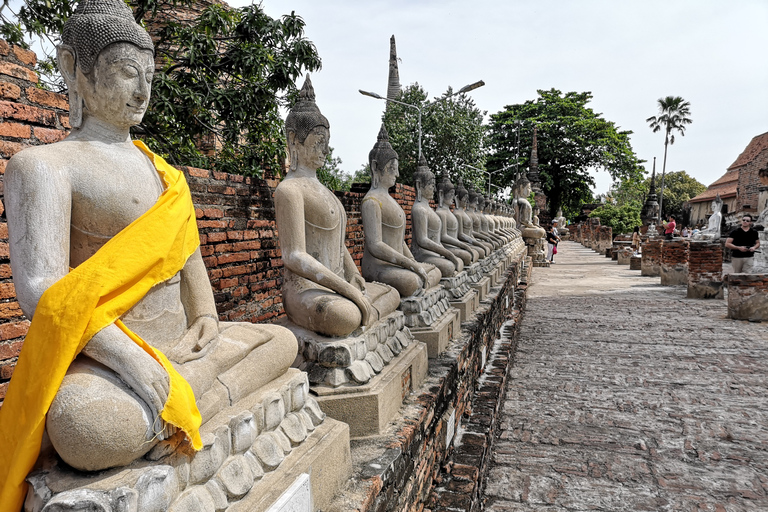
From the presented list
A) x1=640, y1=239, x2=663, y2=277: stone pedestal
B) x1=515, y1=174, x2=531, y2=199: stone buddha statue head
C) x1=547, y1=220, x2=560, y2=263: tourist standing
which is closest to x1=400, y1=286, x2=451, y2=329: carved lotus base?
x1=640, y1=239, x2=663, y2=277: stone pedestal

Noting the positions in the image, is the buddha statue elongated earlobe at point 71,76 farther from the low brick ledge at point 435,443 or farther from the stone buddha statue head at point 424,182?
the stone buddha statue head at point 424,182

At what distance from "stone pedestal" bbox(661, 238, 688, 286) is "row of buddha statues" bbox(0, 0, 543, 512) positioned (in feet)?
42.4

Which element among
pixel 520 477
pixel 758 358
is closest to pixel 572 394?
pixel 520 477

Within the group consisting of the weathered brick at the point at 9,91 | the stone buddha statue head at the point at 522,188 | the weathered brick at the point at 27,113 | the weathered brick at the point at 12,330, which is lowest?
the weathered brick at the point at 12,330

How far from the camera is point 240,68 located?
20.1ft

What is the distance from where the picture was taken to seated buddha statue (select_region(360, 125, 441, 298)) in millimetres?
3872

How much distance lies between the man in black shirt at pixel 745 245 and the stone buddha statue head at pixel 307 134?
911cm

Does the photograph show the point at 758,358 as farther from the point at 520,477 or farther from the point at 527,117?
the point at 527,117

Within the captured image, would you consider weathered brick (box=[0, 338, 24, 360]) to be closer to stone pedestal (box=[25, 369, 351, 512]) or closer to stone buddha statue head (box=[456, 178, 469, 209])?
stone pedestal (box=[25, 369, 351, 512])

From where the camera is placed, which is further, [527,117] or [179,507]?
[527,117]

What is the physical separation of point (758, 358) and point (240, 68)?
6.92 metres

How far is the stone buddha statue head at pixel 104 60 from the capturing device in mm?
1608

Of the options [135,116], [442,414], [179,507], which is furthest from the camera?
[442,414]

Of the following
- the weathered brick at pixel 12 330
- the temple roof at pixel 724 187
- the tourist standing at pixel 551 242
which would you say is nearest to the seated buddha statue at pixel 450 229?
the weathered brick at pixel 12 330
